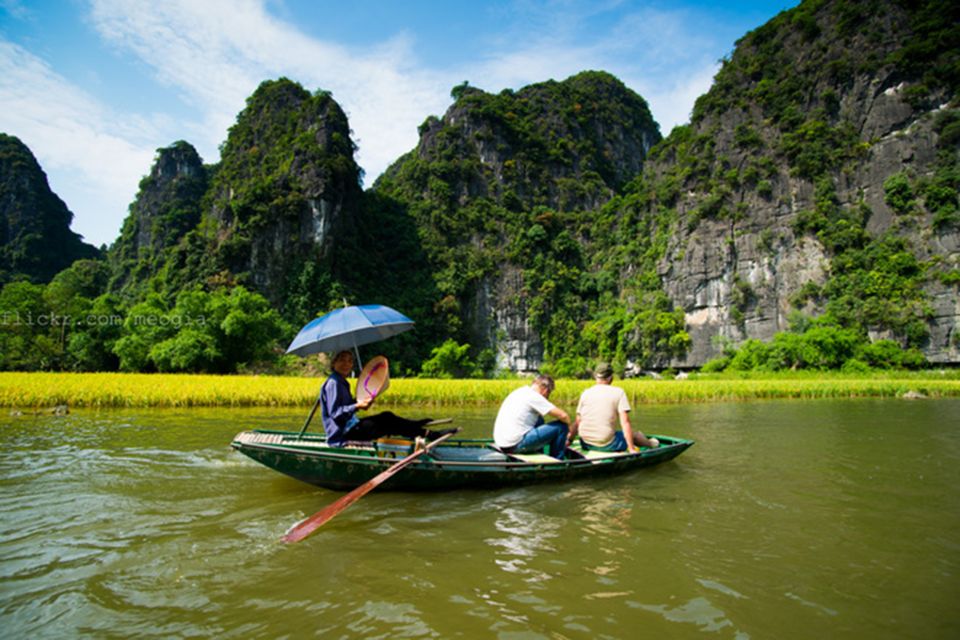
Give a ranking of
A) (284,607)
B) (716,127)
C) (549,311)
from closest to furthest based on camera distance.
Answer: (284,607), (716,127), (549,311)

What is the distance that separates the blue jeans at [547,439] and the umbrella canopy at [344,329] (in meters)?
2.12

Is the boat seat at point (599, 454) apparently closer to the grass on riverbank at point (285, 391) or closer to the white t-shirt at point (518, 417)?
the white t-shirt at point (518, 417)

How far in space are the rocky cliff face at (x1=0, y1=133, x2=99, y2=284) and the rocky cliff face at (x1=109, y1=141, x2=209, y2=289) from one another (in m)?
6.23

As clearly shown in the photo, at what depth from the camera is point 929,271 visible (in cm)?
3662

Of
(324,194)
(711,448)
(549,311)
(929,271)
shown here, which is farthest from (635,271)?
(711,448)

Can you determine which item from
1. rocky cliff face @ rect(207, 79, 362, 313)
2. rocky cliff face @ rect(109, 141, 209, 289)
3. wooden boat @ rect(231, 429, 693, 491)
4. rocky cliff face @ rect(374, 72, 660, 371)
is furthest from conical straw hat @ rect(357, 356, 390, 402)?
rocky cliff face @ rect(109, 141, 209, 289)

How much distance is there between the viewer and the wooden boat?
5.83 metres

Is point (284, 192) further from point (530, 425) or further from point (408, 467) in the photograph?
point (408, 467)

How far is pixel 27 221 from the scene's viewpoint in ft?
198

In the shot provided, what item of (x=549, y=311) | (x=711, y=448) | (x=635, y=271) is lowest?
(x=711, y=448)

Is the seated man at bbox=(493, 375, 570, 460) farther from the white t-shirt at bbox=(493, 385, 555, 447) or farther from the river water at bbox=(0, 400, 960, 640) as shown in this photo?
the river water at bbox=(0, 400, 960, 640)

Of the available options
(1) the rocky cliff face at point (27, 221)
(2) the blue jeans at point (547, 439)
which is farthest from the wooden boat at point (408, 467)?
(1) the rocky cliff face at point (27, 221)

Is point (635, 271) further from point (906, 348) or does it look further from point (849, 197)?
point (906, 348)

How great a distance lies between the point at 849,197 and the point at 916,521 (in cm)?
4626
